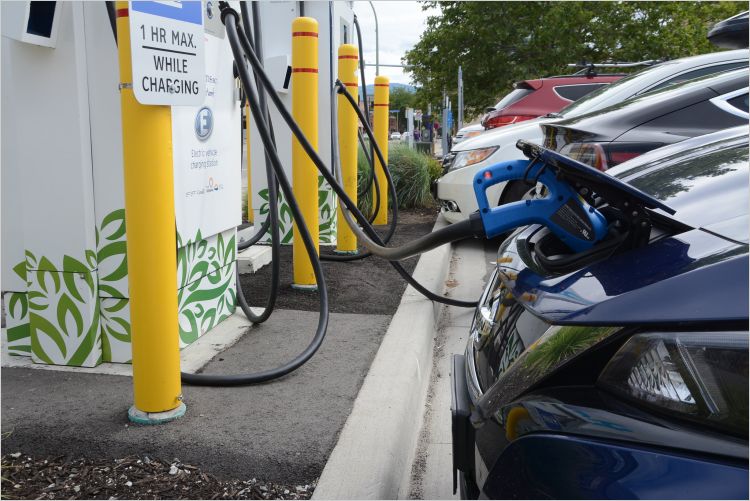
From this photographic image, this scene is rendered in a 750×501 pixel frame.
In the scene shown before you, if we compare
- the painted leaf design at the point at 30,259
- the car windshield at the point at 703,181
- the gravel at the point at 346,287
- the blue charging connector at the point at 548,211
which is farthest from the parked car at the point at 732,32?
the painted leaf design at the point at 30,259

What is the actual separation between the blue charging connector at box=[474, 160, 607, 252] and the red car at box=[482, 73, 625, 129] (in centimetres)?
739

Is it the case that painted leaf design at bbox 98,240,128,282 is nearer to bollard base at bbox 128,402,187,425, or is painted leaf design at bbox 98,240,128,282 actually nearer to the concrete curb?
bollard base at bbox 128,402,187,425

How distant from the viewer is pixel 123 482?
8.44ft

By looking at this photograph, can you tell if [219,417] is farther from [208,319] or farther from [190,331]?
[208,319]

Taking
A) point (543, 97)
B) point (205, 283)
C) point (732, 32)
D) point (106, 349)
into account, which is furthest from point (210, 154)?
point (543, 97)

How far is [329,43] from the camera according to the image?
23.2ft

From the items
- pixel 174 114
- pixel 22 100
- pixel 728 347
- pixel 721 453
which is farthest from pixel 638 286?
pixel 22 100

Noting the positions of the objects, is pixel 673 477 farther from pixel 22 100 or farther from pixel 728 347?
pixel 22 100

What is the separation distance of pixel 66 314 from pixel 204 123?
1271mm

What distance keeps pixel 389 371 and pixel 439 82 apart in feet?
76.1

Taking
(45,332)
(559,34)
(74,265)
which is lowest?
(45,332)

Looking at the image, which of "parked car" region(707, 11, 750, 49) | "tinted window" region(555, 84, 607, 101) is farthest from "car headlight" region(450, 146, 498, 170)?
"parked car" region(707, 11, 750, 49)

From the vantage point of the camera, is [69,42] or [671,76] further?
[671,76]

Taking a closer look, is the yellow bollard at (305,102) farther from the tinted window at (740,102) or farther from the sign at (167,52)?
the tinted window at (740,102)
